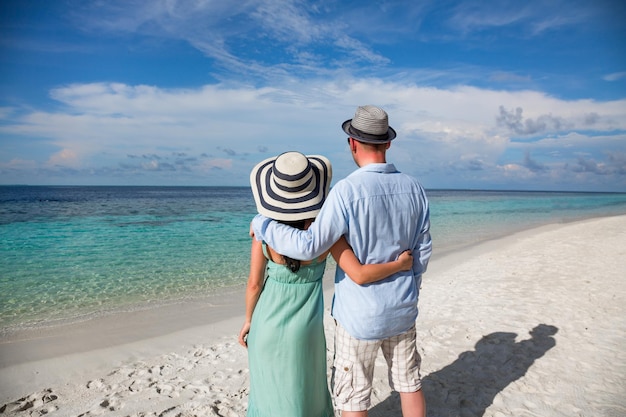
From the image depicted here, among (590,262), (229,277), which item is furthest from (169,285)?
(590,262)

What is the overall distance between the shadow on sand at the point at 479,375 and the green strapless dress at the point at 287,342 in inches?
57.5

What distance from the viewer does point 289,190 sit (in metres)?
2.13

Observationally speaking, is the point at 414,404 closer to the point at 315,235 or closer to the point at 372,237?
the point at 372,237

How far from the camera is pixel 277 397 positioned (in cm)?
237

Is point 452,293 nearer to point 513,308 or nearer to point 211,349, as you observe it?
point 513,308

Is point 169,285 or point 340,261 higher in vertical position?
point 340,261

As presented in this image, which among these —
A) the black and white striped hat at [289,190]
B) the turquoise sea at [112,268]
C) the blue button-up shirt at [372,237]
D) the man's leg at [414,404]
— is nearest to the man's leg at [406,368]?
the man's leg at [414,404]

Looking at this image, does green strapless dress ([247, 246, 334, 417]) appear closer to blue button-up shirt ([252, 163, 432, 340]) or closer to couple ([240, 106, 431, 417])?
couple ([240, 106, 431, 417])

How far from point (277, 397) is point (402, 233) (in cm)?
121

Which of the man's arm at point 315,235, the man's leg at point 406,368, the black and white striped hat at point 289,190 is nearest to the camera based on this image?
the man's arm at point 315,235

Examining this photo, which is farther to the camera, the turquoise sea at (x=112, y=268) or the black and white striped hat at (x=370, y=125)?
the turquoise sea at (x=112, y=268)

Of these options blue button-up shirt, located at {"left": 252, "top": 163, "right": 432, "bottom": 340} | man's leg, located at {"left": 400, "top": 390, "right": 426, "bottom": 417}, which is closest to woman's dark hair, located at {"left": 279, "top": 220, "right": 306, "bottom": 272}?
blue button-up shirt, located at {"left": 252, "top": 163, "right": 432, "bottom": 340}

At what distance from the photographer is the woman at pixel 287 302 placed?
2129 mm

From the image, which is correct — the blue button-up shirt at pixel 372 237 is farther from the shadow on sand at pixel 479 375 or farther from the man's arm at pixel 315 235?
the shadow on sand at pixel 479 375
